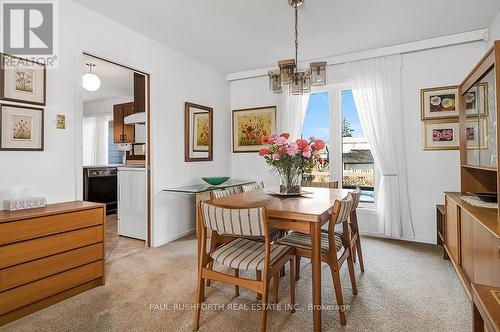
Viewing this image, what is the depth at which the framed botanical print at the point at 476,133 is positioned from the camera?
2.10m

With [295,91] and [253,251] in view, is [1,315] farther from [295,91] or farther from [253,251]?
[295,91]

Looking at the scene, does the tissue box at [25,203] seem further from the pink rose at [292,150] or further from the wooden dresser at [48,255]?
the pink rose at [292,150]

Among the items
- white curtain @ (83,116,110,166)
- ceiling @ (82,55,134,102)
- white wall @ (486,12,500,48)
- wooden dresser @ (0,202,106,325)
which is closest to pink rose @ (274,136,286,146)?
wooden dresser @ (0,202,106,325)

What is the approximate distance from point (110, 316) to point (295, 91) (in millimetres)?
2324

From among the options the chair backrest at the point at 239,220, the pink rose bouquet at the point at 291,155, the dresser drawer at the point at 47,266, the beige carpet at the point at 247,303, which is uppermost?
the pink rose bouquet at the point at 291,155

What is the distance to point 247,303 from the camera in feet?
6.81

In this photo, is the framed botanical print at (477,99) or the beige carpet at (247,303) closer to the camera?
the beige carpet at (247,303)

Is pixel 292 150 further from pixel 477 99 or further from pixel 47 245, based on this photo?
pixel 47 245

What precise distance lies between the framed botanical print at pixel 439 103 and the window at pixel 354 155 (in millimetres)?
802

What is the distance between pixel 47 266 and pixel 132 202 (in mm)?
1770

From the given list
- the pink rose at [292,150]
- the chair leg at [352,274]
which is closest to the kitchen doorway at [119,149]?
the pink rose at [292,150]

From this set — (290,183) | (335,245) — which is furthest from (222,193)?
(335,245)

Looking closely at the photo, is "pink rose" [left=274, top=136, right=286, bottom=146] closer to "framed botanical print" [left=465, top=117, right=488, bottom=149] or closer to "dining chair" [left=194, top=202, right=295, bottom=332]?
"dining chair" [left=194, top=202, right=295, bottom=332]

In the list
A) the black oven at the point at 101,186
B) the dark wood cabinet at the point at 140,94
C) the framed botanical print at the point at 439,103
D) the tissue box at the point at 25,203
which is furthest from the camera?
the black oven at the point at 101,186
